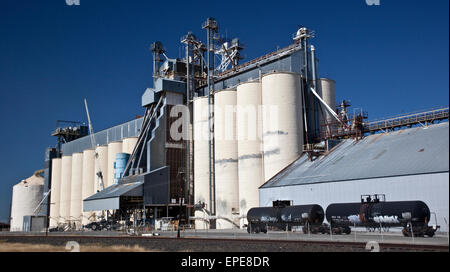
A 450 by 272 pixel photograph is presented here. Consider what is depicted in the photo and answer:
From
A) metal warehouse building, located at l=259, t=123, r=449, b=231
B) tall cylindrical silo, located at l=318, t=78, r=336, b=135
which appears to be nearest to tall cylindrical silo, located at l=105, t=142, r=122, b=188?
metal warehouse building, located at l=259, t=123, r=449, b=231

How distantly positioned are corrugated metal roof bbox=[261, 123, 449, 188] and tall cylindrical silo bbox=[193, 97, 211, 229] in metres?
15.6

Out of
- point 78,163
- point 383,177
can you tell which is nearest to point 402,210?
point 383,177

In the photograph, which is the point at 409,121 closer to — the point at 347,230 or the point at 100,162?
the point at 347,230

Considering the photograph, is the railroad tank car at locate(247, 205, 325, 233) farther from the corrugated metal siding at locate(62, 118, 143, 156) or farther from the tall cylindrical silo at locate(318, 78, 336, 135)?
the corrugated metal siding at locate(62, 118, 143, 156)

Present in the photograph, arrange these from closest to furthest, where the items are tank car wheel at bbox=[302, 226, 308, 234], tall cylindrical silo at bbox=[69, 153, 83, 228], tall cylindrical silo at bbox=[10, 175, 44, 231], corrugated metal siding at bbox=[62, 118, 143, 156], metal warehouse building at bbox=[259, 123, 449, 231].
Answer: metal warehouse building at bbox=[259, 123, 449, 231], tank car wheel at bbox=[302, 226, 308, 234], corrugated metal siding at bbox=[62, 118, 143, 156], tall cylindrical silo at bbox=[69, 153, 83, 228], tall cylindrical silo at bbox=[10, 175, 44, 231]

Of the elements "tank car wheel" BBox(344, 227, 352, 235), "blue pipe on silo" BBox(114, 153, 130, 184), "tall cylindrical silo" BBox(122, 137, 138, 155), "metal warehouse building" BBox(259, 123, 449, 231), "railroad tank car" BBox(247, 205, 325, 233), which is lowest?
"tank car wheel" BBox(344, 227, 352, 235)

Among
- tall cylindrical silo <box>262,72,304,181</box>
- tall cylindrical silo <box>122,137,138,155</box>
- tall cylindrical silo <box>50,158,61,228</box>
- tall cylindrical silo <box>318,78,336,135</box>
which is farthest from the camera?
tall cylindrical silo <box>50,158,61,228</box>

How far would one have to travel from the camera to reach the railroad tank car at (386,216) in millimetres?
34763

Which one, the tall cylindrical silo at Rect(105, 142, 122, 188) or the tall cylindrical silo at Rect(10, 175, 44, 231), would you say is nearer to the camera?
the tall cylindrical silo at Rect(105, 142, 122, 188)

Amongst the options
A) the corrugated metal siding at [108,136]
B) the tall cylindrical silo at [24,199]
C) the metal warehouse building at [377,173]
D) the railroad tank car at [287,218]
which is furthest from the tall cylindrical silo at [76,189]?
the railroad tank car at [287,218]

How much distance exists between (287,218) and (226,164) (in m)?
23.1

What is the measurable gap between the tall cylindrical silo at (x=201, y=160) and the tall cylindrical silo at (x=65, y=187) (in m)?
47.4

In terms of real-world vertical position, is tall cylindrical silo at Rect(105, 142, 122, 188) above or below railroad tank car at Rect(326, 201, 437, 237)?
above

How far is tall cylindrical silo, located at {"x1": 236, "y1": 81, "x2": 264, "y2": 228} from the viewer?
63.0 m
